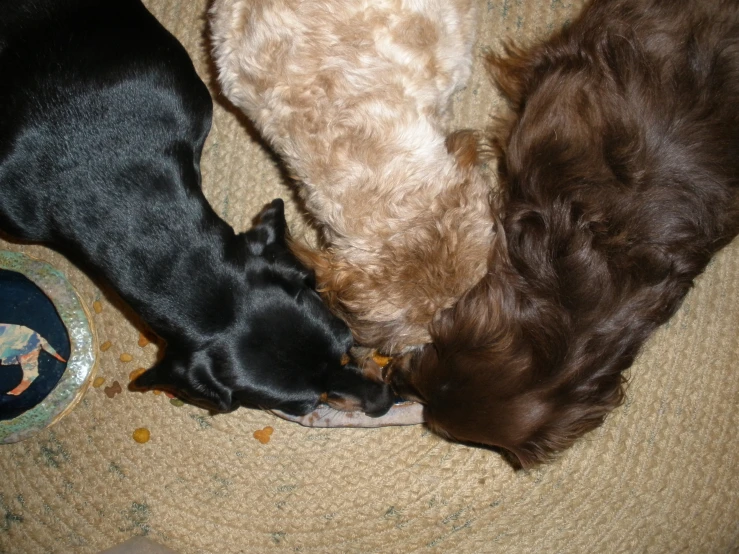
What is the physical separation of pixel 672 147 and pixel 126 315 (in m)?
2.66

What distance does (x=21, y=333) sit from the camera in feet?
9.42

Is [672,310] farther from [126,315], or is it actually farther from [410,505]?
[126,315]

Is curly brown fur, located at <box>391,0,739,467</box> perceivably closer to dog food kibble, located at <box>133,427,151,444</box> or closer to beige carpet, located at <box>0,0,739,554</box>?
beige carpet, located at <box>0,0,739,554</box>

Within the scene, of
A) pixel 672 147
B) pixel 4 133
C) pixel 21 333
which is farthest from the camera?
pixel 21 333

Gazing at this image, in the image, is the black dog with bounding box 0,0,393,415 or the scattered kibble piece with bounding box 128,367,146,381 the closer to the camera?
the black dog with bounding box 0,0,393,415

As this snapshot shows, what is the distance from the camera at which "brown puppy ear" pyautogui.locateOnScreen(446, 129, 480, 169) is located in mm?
2342

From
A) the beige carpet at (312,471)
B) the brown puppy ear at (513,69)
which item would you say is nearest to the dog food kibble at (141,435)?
the beige carpet at (312,471)

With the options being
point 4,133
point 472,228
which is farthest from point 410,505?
point 4,133

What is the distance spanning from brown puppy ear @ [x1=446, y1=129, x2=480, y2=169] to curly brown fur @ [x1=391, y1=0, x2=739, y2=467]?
0.23 m

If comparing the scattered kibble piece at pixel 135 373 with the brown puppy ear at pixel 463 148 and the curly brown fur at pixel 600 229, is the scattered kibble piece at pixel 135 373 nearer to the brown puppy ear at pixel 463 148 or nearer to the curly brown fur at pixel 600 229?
the curly brown fur at pixel 600 229

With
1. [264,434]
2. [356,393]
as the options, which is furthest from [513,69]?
[264,434]

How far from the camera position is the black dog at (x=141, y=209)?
2.19m

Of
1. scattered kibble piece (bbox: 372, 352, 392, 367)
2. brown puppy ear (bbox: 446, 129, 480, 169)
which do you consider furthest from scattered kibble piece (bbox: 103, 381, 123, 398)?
brown puppy ear (bbox: 446, 129, 480, 169)

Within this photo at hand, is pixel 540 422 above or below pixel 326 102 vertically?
below
